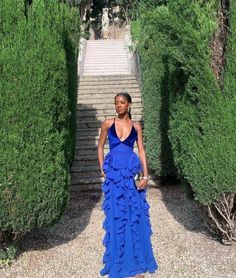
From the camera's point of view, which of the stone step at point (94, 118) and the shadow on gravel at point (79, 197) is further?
the stone step at point (94, 118)

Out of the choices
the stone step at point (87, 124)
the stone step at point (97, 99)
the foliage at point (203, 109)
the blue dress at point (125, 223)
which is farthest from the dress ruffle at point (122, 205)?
the stone step at point (97, 99)

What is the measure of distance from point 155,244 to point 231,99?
2067 mm

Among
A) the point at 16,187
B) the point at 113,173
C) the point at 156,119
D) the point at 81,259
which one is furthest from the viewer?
the point at 156,119

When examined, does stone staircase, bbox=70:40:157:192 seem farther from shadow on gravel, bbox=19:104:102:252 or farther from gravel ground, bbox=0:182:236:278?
gravel ground, bbox=0:182:236:278

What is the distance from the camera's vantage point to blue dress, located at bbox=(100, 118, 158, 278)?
3.55 m

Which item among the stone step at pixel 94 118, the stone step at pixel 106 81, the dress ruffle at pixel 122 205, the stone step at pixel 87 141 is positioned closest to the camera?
the dress ruffle at pixel 122 205

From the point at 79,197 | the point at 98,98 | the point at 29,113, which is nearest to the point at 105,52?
the point at 98,98

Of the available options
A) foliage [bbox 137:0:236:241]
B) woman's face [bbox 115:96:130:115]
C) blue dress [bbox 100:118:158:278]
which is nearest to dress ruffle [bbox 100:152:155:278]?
blue dress [bbox 100:118:158:278]

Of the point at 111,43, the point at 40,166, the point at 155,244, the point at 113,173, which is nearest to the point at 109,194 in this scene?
the point at 113,173

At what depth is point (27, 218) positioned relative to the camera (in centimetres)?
433

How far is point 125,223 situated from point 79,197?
417 cm

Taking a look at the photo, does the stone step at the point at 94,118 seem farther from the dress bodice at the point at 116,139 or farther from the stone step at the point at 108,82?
the dress bodice at the point at 116,139

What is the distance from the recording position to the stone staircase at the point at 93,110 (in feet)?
27.6

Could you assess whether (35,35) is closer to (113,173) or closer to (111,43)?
(113,173)
